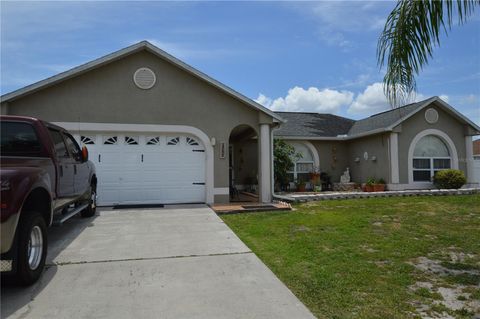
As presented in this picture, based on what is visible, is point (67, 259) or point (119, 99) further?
point (119, 99)

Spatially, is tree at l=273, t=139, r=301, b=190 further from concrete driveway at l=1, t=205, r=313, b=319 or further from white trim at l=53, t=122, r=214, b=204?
concrete driveway at l=1, t=205, r=313, b=319

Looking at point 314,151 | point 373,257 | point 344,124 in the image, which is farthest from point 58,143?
point 344,124

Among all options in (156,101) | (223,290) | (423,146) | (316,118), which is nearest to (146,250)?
(223,290)

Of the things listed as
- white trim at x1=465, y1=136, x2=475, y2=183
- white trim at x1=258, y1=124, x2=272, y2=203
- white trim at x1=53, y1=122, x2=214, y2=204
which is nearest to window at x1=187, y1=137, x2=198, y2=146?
white trim at x1=53, y1=122, x2=214, y2=204

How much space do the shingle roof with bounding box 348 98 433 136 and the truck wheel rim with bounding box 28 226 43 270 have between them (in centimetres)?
1455

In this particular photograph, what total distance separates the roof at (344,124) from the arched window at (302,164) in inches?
30.3

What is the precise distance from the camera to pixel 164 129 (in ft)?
37.6

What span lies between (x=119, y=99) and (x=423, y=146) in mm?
14271

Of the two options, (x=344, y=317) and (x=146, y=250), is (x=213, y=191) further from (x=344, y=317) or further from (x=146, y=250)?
(x=344, y=317)

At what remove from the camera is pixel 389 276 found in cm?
475

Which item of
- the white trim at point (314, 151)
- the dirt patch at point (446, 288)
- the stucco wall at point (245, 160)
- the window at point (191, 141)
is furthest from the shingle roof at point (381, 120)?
the dirt patch at point (446, 288)

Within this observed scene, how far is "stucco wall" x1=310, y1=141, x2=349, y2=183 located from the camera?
18656 mm

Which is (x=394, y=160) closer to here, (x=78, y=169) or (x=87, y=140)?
(x=87, y=140)

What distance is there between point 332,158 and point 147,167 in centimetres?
1115
